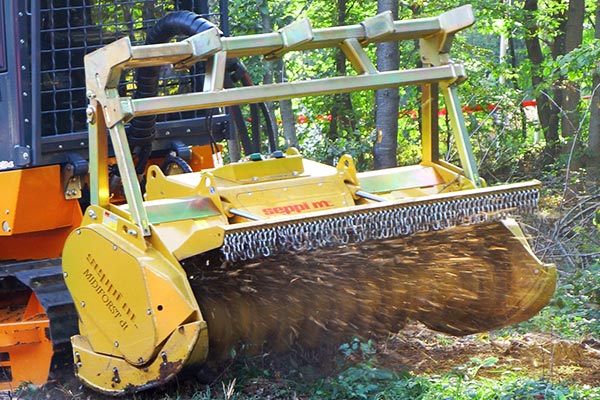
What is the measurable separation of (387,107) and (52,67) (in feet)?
16.2

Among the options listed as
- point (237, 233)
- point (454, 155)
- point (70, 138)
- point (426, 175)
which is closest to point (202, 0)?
point (70, 138)

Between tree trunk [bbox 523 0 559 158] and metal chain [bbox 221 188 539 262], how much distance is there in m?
8.27

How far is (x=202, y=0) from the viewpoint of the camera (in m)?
6.46

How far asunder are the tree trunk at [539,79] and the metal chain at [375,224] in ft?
27.1

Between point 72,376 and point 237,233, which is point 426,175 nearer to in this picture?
point 237,233

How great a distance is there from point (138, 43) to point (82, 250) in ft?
5.31

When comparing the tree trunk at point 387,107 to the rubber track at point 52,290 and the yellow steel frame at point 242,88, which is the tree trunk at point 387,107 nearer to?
the yellow steel frame at point 242,88

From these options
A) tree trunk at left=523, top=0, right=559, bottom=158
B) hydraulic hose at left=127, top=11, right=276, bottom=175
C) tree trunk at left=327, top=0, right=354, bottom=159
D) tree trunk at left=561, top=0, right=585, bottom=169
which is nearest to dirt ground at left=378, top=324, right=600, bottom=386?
hydraulic hose at left=127, top=11, right=276, bottom=175

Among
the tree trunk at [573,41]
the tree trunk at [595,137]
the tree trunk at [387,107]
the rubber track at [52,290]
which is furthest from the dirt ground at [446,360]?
the tree trunk at [573,41]

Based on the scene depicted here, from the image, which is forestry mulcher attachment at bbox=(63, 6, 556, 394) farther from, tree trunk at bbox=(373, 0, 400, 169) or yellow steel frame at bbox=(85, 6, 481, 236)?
tree trunk at bbox=(373, 0, 400, 169)

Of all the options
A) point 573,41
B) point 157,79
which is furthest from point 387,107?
point 157,79

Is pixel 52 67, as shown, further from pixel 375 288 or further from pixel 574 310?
pixel 574 310

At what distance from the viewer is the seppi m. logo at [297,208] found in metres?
5.05

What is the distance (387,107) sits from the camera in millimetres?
10164
